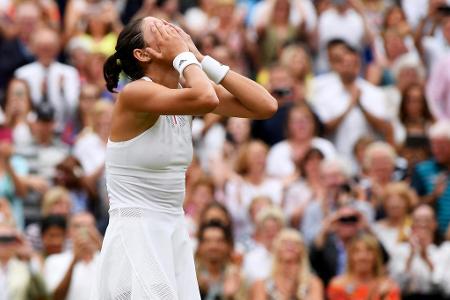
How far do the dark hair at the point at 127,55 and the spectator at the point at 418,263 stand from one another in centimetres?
461

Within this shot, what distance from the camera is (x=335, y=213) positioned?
11078 mm

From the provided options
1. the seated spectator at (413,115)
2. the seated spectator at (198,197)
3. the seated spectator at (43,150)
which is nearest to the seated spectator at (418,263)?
the seated spectator at (198,197)

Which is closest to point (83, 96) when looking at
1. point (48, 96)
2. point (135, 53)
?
point (48, 96)

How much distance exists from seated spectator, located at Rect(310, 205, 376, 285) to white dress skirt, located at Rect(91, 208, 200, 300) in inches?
169

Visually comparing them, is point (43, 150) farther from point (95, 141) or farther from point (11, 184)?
point (11, 184)

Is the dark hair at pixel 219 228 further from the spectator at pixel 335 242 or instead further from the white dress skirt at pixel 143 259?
the white dress skirt at pixel 143 259

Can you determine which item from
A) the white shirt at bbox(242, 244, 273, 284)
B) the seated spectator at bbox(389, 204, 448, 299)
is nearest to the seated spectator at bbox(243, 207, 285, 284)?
the white shirt at bbox(242, 244, 273, 284)

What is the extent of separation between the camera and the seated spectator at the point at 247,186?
1195 centimetres

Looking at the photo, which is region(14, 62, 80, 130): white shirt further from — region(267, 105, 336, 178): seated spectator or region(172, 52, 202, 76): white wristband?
region(172, 52, 202, 76): white wristband

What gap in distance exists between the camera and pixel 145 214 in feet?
21.7

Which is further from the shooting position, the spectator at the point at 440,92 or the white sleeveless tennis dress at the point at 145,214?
the spectator at the point at 440,92

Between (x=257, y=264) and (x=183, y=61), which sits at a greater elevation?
(x=183, y=61)

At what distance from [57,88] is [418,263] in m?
4.33

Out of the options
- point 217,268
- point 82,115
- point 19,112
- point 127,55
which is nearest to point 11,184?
point 19,112
